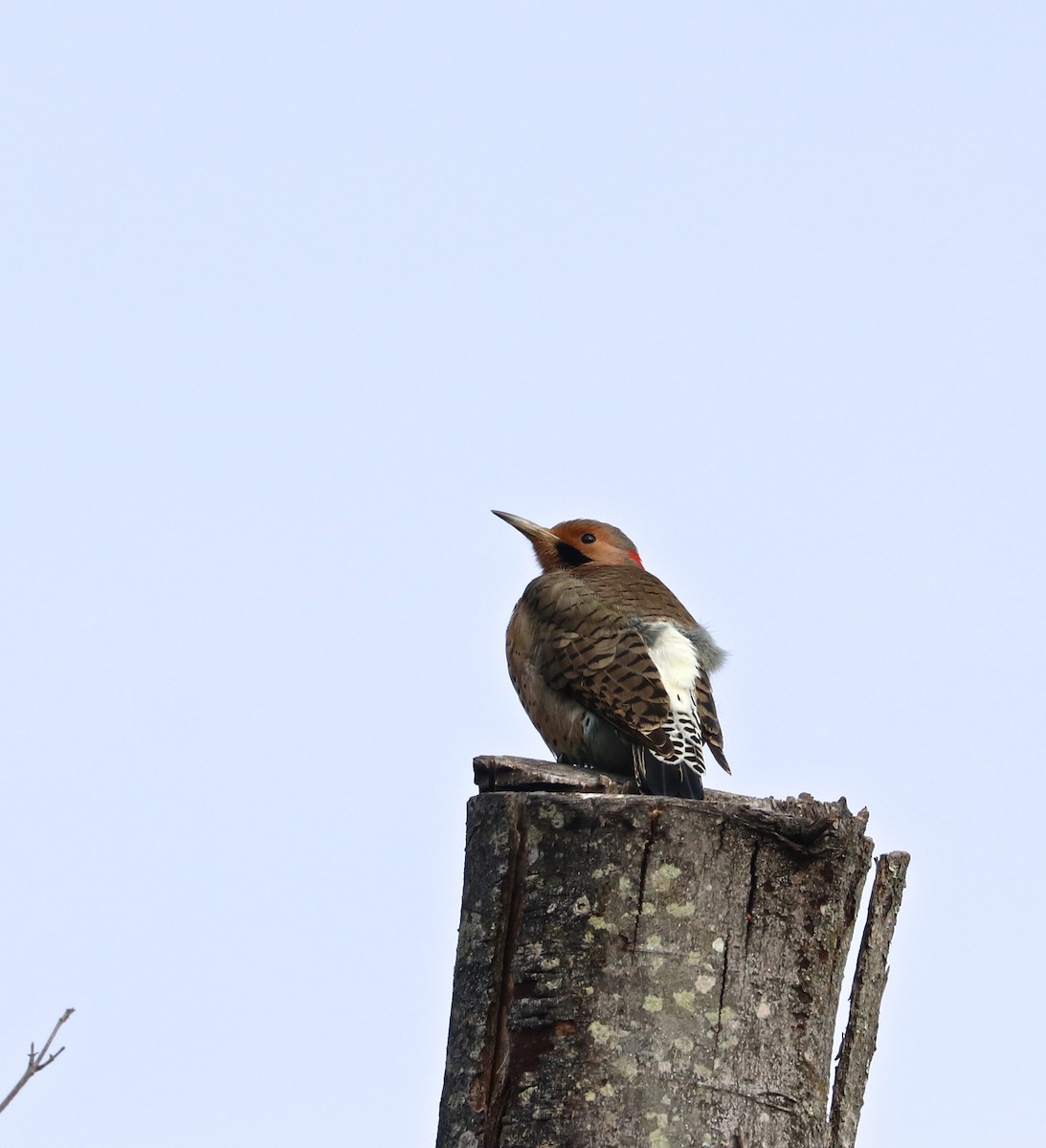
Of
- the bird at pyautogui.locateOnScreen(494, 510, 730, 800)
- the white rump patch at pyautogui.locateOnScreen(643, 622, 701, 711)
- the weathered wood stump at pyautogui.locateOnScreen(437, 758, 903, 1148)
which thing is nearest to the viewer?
the weathered wood stump at pyautogui.locateOnScreen(437, 758, 903, 1148)

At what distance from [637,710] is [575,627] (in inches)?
32.3

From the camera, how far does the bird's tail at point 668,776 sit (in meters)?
5.48

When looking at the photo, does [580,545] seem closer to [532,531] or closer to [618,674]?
[532,531]

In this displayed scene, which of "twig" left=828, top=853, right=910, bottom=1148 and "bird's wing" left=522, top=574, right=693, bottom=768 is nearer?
"twig" left=828, top=853, right=910, bottom=1148

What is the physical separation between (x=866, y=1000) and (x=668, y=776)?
1.83m

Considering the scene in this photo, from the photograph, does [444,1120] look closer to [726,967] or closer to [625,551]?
[726,967]

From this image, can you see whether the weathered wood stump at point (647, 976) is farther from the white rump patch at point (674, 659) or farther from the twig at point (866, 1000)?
the white rump patch at point (674, 659)

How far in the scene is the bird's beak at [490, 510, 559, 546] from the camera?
8.56m

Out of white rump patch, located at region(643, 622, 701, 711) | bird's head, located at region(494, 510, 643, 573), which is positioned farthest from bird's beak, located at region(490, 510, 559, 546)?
white rump patch, located at region(643, 622, 701, 711)

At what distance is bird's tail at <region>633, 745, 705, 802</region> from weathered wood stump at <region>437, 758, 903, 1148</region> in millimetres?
1623

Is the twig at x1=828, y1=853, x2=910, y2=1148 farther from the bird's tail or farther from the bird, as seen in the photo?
the bird

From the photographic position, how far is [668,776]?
5625 millimetres

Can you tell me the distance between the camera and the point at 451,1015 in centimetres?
375

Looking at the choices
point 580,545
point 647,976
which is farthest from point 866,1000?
point 580,545
